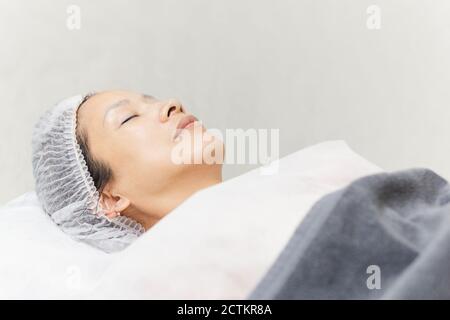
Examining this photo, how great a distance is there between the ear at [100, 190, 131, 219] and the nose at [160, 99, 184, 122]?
200mm

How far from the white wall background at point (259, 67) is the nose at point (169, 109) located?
50 cm

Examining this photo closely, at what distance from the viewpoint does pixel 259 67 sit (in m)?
1.91

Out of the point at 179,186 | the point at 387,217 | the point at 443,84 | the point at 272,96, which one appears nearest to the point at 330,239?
the point at 387,217

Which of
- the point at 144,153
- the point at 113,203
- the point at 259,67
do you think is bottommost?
the point at 113,203

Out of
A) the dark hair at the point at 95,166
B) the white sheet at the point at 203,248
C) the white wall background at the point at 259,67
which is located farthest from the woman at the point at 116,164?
the white wall background at the point at 259,67

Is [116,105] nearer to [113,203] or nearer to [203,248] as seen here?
[113,203]

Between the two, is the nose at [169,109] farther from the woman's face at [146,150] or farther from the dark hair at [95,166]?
the dark hair at [95,166]

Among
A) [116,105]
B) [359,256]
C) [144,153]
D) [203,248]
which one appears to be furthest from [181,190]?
[359,256]

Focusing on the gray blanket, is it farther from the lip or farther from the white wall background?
the white wall background

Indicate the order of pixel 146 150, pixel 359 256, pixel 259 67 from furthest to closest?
1. pixel 259 67
2. pixel 146 150
3. pixel 359 256

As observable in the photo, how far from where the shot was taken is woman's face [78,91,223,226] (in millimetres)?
1286

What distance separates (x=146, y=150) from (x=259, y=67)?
0.73 m

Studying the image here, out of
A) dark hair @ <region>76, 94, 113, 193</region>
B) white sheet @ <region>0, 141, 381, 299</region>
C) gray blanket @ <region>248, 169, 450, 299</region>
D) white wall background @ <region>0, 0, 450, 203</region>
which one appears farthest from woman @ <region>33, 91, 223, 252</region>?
gray blanket @ <region>248, 169, 450, 299</region>
